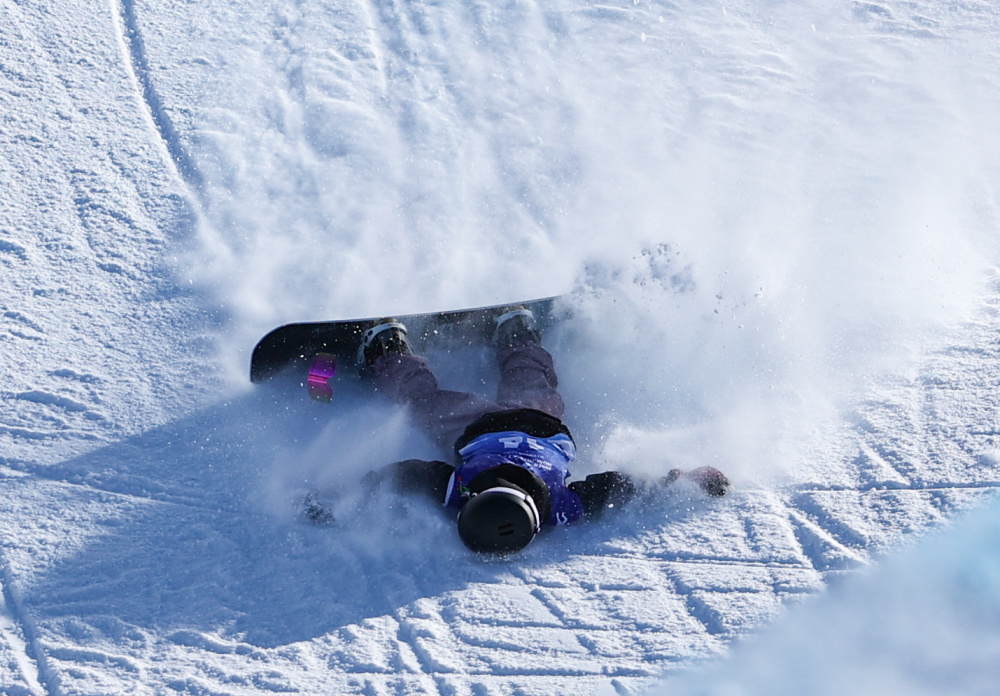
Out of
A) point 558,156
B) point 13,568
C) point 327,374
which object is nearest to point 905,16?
point 558,156

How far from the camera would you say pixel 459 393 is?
4215 millimetres

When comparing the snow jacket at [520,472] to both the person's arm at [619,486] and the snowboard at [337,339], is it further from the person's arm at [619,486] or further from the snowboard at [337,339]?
the snowboard at [337,339]

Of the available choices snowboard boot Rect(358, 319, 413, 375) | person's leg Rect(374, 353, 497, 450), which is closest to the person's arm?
person's leg Rect(374, 353, 497, 450)

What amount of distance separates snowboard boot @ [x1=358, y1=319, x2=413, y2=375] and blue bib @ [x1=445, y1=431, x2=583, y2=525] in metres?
0.79

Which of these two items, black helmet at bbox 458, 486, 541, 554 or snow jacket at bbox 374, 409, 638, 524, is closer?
black helmet at bbox 458, 486, 541, 554

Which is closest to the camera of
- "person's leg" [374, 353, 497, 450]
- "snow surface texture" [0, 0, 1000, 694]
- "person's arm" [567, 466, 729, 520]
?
"snow surface texture" [0, 0, 1000, 694]

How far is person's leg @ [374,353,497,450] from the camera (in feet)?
13.4

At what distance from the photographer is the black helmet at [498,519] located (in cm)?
340

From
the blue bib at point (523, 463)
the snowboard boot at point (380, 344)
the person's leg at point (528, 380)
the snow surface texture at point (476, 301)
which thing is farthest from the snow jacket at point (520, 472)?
the snowboard boot at point (380, 344)

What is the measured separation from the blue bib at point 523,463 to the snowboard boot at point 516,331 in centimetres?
82

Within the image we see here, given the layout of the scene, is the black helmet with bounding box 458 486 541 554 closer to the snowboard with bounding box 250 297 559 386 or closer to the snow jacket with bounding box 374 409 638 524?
the snow jacket with bounding box 374 409 638 524

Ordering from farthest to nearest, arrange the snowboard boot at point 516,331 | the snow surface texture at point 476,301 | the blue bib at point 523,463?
the snowboard boot at point 516,331 → the blue bib at point 523,463 → the snow surface texture at point 476,301

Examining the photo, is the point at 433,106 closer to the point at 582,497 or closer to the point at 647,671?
the point at 582,497

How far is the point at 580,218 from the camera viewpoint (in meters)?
5.80
